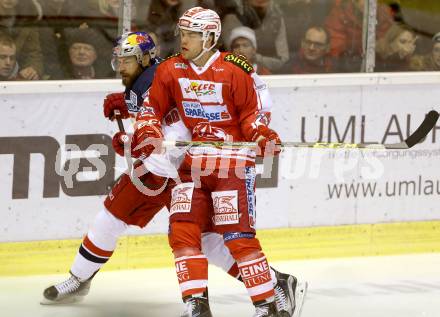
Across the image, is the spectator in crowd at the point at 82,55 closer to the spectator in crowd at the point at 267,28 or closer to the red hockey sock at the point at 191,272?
the spectator in crowd at the point at 267,28

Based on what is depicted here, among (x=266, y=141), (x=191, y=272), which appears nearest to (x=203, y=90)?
(x=266, y=141)

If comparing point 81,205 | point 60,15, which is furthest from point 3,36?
point 81,205

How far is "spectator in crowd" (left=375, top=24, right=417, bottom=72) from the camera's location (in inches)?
248

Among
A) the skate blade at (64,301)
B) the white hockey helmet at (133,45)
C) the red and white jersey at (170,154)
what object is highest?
the white hockey helmet at (133,45)

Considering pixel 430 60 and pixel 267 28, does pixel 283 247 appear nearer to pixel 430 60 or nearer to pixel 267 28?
pixel 267 28

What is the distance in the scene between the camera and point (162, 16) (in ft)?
19.1

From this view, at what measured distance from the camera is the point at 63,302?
5246mm

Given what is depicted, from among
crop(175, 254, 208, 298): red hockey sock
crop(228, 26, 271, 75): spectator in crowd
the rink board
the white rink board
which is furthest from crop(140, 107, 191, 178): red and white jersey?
crop(228, 26, 271, 75): spectator in crowd

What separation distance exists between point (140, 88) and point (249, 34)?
1.27m

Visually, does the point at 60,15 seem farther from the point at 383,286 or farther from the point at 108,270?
the point at 383,286

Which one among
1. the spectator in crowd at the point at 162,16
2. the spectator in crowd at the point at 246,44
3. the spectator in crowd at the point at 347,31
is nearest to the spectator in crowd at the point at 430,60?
the spectator in crowd at the point at 347,31

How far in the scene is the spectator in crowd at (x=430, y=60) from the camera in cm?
640

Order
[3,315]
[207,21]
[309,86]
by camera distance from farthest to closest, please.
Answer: [309,86], [3,315], [207,21]

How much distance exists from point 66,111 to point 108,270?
783 millimetres
